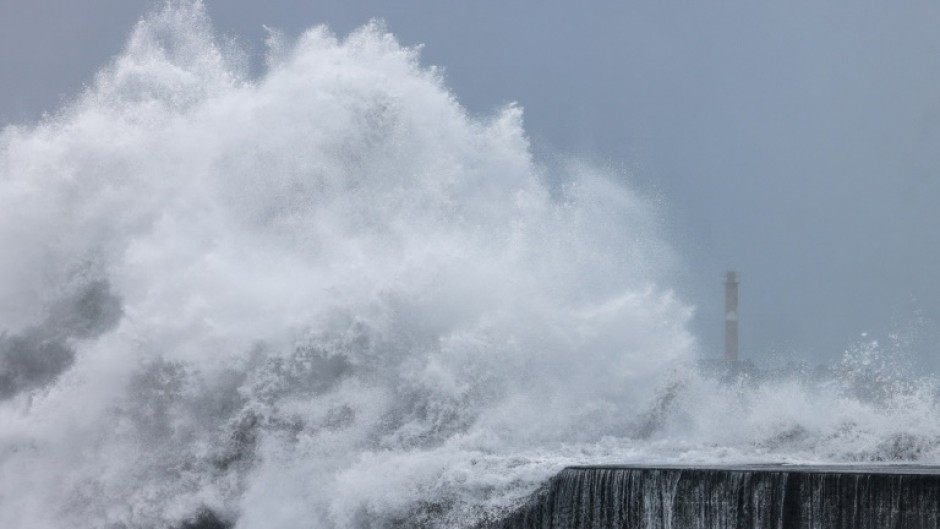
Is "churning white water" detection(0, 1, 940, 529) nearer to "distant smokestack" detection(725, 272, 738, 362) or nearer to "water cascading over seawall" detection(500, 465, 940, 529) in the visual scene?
"water cascading over seawall" detection(500, 465, 940, 529)

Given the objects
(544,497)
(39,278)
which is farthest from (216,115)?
(544,497)

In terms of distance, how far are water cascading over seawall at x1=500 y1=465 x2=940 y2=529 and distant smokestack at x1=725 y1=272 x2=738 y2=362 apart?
48949 millimetres

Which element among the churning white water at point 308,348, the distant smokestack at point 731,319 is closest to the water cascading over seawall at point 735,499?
the churning white water at point 308,348

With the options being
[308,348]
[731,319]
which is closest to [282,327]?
[308,348]

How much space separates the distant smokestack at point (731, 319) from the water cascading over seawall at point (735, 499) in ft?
161

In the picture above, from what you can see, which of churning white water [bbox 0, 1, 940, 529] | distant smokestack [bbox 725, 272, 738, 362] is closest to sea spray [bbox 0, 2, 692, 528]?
churning white water [bbox 0, 1, 940, 529]

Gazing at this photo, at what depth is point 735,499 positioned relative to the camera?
11.1m

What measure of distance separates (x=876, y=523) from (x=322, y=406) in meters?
7.37

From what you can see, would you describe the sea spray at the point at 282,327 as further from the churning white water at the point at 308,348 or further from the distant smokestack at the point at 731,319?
the distant smokestack at the point at 731,319

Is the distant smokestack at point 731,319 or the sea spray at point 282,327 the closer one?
the sea spray at point 282,327

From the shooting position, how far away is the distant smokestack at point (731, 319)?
60719mm

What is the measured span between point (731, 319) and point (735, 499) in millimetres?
52450

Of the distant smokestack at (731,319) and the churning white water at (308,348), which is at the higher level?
the distant smokestack at (731,319)

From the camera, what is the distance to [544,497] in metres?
12.7
